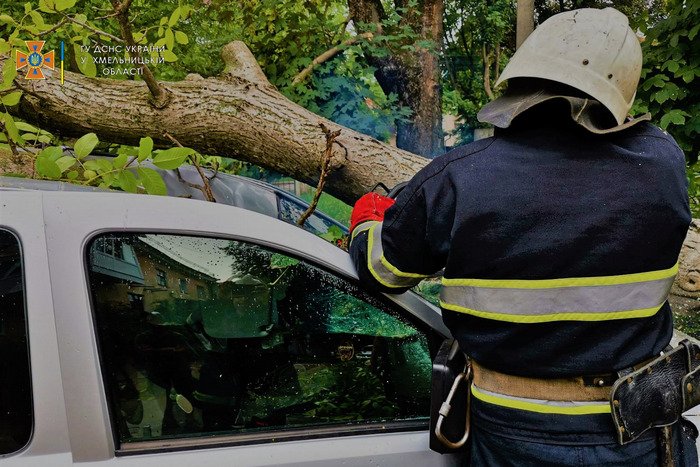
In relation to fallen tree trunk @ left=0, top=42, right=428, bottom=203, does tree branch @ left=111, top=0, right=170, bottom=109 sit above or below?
above

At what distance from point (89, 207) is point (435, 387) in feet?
2.96

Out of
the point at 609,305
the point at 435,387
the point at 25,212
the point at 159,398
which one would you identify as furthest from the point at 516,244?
the point at 25,212

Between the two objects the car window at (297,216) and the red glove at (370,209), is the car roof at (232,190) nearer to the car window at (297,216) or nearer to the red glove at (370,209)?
the car window at (297,216)

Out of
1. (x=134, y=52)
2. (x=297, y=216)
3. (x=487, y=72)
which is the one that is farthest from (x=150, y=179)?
(x=487, y=72)

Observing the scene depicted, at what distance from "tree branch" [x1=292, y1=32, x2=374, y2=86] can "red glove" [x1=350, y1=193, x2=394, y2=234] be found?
2.86m

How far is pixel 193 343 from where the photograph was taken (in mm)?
1484

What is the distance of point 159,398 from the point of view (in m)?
1.43

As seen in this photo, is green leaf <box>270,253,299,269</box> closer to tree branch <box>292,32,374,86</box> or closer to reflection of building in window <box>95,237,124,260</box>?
reflection of building in window <box>95,237,124,260</box>

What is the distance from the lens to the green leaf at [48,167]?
90.7 inches

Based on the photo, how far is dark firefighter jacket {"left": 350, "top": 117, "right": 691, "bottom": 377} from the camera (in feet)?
4.46

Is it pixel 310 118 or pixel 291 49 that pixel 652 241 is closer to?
pixel 310 118

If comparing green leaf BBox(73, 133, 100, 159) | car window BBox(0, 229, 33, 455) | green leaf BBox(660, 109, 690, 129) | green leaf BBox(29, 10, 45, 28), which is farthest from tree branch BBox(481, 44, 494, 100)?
car window BBox(0, 229, 33, 455)

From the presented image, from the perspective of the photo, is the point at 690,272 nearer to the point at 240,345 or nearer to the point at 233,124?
the point at 233,124

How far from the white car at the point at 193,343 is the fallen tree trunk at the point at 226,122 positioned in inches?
73.5
